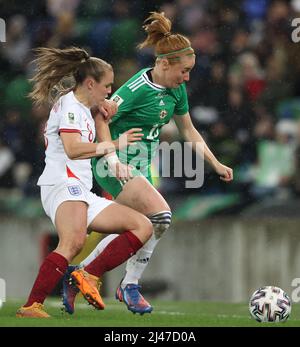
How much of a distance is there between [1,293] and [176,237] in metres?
1.96

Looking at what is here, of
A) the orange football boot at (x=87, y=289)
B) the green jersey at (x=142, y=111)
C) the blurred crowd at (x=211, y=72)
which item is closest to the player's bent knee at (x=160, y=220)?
the green jersey at (x=142, y=111)

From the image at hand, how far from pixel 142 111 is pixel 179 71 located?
421 mm

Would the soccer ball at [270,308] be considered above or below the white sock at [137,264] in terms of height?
below

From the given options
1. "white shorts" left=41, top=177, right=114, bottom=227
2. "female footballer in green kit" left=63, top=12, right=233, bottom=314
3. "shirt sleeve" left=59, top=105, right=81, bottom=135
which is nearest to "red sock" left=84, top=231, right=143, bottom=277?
"female footballer in green kit" left=63, top=12, right=233, bottom=314

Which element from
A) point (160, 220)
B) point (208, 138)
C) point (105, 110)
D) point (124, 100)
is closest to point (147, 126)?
point (124, 100)

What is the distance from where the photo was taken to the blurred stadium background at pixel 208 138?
12.1 meters

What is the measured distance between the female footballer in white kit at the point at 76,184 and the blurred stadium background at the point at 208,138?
4.51m

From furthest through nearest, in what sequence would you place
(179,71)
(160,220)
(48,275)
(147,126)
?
(147,126), (179,71), (160,220), (48,275)

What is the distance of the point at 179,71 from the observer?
827 cm

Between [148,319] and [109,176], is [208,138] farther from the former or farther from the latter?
[148,319]

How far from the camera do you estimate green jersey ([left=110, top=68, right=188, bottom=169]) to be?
330 inches

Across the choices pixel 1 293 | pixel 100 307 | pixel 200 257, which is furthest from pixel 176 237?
pixel 100 307

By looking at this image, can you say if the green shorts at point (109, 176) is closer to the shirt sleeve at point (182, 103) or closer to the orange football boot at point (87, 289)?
the shirt sleeve at point (182, 103)

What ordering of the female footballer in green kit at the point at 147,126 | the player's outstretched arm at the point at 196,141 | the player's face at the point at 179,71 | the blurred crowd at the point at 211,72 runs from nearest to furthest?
the female footballer in green kit at the point at 147,126
the player's face at the point at 179,71
the player's outstretched arm at the point at 196,141
the blurred crowd at the point at 211,72
